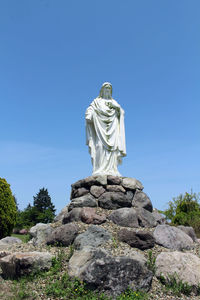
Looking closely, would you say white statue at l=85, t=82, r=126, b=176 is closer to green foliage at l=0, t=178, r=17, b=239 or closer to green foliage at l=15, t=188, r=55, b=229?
green foliage at l=0, t=178, r=17, b=239

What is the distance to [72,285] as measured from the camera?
5141 mm

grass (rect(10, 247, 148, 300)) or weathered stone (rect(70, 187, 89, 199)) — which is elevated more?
weathered stone (rect(70, 187, 89, 199))

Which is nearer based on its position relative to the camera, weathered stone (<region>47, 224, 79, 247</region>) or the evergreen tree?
weathered stone (<region>47, 224, 79, 247</region>)

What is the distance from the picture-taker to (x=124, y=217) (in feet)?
24.9

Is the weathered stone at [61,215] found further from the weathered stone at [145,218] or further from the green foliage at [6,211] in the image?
the green foliage at [6,211]

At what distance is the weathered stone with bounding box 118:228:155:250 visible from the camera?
6703mm

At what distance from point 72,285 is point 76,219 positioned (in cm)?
256

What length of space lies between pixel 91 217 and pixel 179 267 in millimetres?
2553

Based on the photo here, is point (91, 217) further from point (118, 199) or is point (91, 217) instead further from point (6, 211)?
point (6, 211)

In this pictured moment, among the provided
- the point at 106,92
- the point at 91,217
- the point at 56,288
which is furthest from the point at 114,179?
the point at 56,288

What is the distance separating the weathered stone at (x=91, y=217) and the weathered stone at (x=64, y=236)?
1.25 ft

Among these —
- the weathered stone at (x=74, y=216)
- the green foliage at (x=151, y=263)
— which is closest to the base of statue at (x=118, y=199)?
the weathered stone at (x=74, y=216)

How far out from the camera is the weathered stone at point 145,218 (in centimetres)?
797

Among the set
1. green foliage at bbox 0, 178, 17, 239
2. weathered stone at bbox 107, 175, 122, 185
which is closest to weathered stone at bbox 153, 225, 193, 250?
weathered stone at bbox 107, 175, 122, 185
